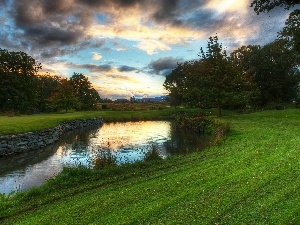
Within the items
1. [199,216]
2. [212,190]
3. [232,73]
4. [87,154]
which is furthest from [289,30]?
[199,216]

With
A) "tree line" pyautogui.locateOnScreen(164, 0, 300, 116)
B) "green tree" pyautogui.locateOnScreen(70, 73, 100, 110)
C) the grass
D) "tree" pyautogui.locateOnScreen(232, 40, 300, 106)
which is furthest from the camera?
"green tree" pyautogui.locateOnScreen(70, 73, 100, 110)

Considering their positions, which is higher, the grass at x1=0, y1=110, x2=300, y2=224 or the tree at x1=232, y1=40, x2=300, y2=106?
the tree at x1=232, y1=40, x2=300, y2=106

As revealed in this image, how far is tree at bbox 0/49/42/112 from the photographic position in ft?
228

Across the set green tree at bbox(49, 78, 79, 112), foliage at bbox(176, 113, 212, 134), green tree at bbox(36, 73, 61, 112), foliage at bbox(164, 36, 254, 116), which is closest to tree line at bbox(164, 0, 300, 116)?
foliage at bbox(164, 36, 254, 116)

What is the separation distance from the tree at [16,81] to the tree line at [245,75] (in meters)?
40.8

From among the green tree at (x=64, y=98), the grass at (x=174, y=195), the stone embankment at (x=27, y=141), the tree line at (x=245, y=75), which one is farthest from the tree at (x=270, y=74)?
the grass at (x=174, y=195)

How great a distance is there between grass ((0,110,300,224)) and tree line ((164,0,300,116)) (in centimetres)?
743

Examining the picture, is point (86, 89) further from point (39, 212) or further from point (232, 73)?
point (39, 212)

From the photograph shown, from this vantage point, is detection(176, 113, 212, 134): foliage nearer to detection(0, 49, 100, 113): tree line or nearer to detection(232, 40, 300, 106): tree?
detection(232, 40, 300, 106): tree

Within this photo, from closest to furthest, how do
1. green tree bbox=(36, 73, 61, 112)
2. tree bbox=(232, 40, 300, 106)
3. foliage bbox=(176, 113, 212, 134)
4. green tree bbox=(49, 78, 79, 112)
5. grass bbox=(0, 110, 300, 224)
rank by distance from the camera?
grass bbox=(0, 110, 300, 224)
foliage bbox=(176, 113, 212, 134)
tree bbox=(232, 40, 300, 106)
green tree bbox=(49, 78, 79, 112)
green tree bbox=(36, 73, 61, 112)

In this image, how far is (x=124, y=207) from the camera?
9.19 meters

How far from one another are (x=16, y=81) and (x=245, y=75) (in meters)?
54.3

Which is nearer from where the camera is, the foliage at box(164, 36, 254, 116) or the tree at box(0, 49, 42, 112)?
the foliage at box(164, 36, 254, 116)

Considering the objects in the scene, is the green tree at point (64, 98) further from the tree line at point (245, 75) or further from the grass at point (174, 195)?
the grass at point (174, 195)
